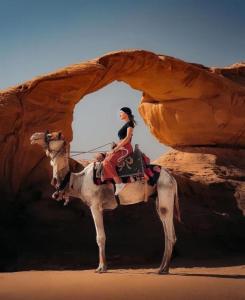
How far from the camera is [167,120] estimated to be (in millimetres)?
16516

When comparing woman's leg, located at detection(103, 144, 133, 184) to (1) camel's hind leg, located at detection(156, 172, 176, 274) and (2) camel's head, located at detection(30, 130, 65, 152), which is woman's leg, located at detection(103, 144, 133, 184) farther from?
(2) camel's head, located at detection(30, 130, 65, 152)

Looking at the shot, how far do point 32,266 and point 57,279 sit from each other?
264 centimetres

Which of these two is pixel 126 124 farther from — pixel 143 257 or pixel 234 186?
pixel 234 186

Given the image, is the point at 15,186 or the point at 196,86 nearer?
the point at 15,186

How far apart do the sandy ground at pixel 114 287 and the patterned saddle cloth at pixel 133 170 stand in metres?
1.67

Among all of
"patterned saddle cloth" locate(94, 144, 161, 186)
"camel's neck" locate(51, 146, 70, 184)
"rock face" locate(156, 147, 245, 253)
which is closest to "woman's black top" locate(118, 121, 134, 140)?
"patterned saddle cloth" locate(94, 144, 161, 186)

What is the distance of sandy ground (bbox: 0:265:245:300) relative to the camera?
610cm

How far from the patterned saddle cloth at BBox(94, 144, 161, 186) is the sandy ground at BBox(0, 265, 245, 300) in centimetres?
167

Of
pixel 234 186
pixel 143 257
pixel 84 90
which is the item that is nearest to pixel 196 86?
pixel 234 186

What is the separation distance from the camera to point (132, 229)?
40.7ft

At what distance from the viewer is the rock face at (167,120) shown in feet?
40.3

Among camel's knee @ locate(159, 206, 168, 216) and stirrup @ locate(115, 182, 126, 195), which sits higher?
Result: stirrup @ locate(115, 182, 126, 195)

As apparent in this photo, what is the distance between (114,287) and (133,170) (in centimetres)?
246

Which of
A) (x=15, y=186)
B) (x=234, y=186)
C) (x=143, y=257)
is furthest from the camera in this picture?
(x=234, y=186)
